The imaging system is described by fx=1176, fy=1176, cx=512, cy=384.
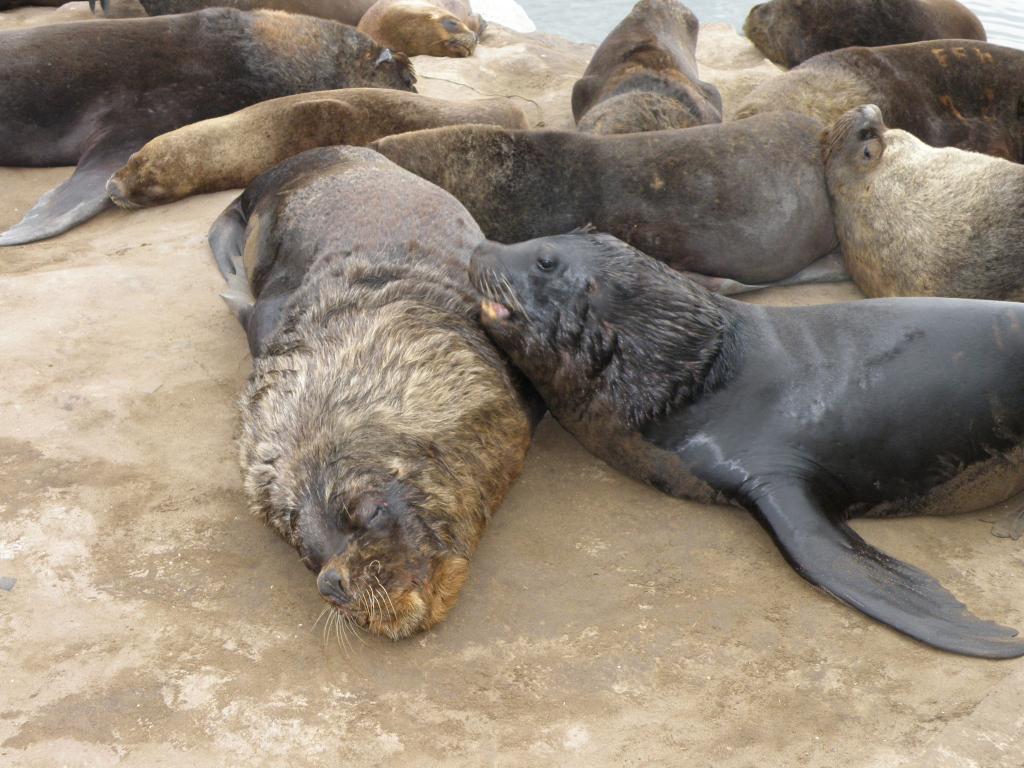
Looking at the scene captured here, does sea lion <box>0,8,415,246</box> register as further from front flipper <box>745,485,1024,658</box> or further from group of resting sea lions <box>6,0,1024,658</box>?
front flipper <box>745,485,1024,658</box>

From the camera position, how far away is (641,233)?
5.75m

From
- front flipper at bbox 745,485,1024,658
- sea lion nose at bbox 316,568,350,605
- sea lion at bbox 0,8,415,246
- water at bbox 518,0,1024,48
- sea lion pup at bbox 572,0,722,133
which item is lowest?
water at bbox 518,0,1024,48

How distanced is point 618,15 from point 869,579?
1408cm

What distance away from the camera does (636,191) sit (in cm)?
579

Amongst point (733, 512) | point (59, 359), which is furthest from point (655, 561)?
point (59, 359)

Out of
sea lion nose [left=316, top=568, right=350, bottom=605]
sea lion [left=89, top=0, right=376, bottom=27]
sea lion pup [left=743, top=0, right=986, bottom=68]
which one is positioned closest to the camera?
sea lion nose [left=316, top=568, right=350, bottom=605]

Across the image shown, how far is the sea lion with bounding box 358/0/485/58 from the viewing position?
9.67m

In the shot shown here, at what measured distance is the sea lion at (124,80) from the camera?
276 inches

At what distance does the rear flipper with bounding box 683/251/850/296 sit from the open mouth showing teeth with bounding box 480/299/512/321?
1.76 m

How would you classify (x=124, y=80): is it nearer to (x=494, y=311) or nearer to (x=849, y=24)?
(x=494, y=311)

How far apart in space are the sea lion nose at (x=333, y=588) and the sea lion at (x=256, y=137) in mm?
3778

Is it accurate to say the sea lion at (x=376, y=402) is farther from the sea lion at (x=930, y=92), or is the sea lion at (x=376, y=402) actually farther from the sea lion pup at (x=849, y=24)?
the sea lion pup at (x=849, y=24)

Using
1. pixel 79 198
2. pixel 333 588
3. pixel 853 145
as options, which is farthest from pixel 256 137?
pixel 333 588

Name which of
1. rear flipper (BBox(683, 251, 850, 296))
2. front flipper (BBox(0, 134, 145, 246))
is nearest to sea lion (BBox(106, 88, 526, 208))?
front flipper (BBox(0, 134, 145, 246))
